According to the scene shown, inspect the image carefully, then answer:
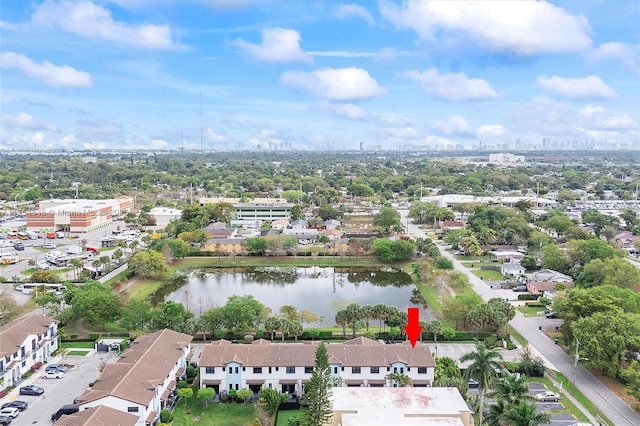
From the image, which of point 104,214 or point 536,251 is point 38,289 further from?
point 536,251

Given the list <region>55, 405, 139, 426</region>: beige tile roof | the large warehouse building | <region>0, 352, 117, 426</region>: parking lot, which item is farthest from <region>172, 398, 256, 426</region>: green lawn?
the large warehouse building

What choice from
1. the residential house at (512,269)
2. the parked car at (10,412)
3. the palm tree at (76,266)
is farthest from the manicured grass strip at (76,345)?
the residential house at (512,269)

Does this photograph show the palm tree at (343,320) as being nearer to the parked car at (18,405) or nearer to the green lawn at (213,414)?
the green lawn at (213,414)

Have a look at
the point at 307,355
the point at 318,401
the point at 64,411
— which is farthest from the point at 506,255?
the point at 64,411

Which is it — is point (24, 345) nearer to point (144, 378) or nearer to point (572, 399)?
point (144, 378)

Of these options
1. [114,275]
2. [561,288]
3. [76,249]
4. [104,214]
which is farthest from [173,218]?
[561,288]
